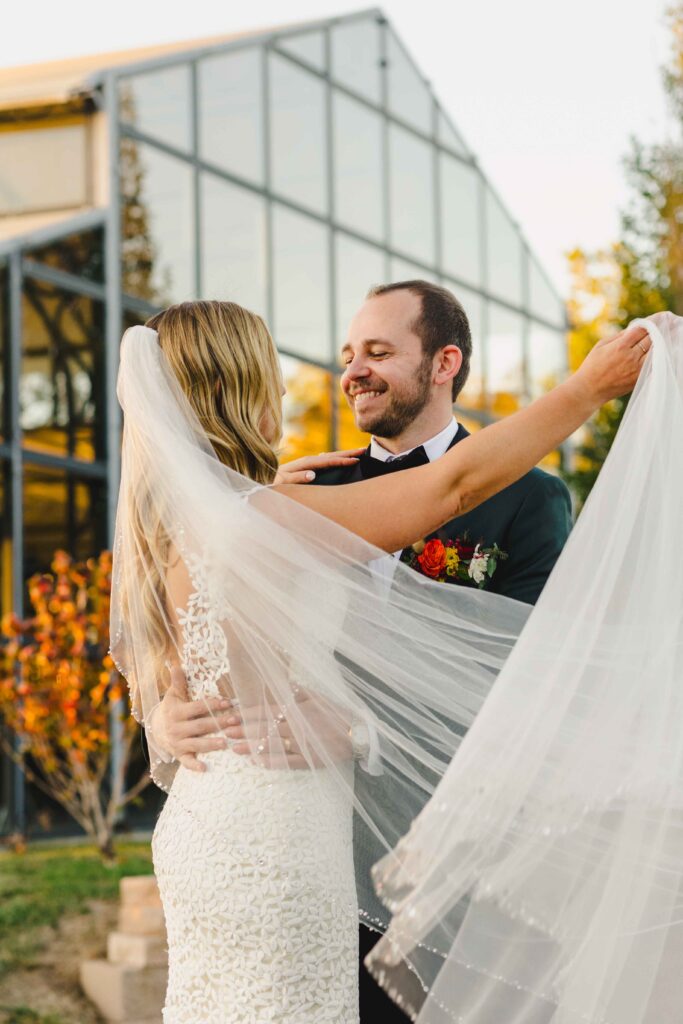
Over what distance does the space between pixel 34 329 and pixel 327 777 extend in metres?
8.50

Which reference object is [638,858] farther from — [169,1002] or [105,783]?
[105,783]

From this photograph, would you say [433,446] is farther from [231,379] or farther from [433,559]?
[231,379]

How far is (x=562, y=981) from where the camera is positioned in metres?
2.39

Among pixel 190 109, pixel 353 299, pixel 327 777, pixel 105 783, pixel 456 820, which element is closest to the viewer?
pixel 456 820

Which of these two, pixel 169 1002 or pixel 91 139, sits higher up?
pixel 91 139

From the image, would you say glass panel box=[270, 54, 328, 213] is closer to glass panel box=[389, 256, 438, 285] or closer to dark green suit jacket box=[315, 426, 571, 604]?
glass panel box=[389, 256, 438, 285]

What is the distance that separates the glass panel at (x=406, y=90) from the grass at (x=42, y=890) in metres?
8.35

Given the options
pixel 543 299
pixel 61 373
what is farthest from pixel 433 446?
pixel 543 299

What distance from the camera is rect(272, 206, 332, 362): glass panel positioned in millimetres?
12430

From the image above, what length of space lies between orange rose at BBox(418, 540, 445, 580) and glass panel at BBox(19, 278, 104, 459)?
7656 millimetres

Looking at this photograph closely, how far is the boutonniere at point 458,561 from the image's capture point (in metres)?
3.15

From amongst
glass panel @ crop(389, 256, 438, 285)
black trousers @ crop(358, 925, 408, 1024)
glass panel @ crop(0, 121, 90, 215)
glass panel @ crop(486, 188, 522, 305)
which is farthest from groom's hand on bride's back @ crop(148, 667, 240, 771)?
glass panel @ crop(486, 188, 522, 305)

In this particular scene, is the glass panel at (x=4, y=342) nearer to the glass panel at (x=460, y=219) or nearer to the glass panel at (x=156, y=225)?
the glass panel at (x=156, y=225)

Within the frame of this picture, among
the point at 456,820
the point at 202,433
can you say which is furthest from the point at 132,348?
the point at 456,820
